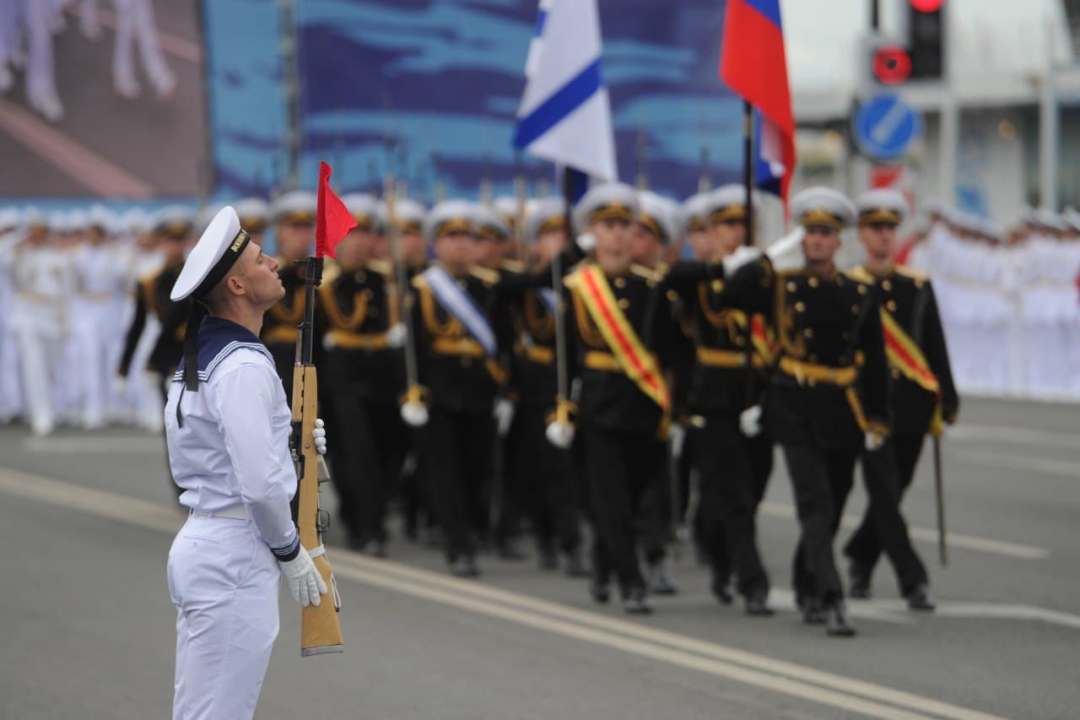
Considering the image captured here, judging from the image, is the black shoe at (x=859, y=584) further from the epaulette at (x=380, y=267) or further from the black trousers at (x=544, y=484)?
the epaulette at (x=380, y=267)

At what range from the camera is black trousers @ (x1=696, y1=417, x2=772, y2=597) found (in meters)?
9.69

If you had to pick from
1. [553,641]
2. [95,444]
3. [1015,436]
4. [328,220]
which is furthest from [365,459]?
[1015,436]

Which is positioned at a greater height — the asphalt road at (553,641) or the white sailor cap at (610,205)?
the white sailor cap at (610,205)

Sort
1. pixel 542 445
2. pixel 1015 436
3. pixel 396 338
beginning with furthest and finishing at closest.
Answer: pixel 1015 436, pixel 396 338, pixel 542 445

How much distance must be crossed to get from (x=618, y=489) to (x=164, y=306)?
190 inches

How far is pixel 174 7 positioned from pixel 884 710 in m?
18.1

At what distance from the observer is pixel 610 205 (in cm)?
987

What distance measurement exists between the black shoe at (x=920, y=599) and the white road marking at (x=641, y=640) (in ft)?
4.37

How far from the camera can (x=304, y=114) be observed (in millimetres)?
22000

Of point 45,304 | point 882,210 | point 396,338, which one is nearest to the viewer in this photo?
point 882,210

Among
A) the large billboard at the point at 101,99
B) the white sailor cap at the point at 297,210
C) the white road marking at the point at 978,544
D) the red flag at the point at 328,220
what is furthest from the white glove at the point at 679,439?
the large billboard at the point at 101,99

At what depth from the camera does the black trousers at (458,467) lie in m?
11.1

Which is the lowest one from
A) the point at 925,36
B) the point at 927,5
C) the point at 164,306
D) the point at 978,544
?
the point at 978,544

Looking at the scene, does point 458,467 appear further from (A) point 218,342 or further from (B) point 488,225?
(A) point 218,342
